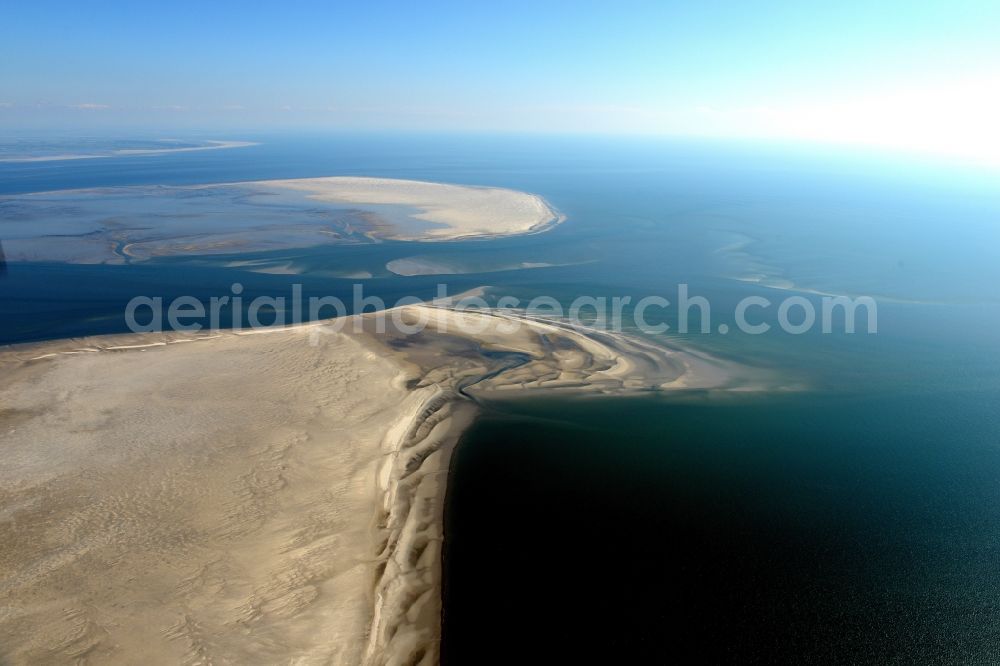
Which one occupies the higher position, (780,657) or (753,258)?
(753,258)

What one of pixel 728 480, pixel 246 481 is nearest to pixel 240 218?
pixel 246 481

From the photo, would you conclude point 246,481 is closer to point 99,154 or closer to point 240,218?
point 240,218

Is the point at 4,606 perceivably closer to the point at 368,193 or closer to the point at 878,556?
the point at 878,556

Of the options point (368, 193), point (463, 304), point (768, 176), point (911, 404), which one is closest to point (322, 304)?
point (463, 304)

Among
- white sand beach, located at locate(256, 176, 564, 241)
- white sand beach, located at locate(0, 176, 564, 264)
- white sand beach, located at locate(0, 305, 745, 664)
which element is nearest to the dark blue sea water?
white sand beach, located at locate(0, 305, 745, 664)

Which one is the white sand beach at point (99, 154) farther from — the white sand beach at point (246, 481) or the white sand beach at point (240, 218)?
the white sand beach at point (246, 481)

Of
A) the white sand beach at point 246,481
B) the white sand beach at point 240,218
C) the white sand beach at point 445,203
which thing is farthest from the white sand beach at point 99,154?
the white sand beach at point 246,481
